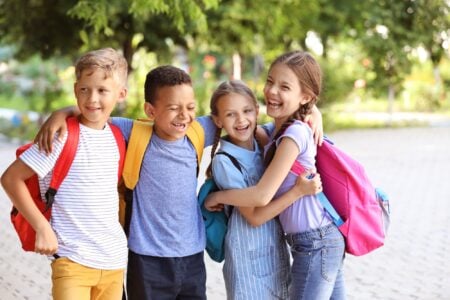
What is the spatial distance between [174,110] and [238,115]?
0.27m

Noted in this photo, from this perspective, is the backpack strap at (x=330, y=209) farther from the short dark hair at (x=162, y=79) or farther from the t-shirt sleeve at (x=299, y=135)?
the short dark hair at (x=162, y=79)

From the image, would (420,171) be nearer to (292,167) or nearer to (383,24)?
(383,24)

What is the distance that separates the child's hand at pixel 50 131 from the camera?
284 cm

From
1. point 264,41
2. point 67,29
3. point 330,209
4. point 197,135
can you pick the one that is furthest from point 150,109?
point 264,41

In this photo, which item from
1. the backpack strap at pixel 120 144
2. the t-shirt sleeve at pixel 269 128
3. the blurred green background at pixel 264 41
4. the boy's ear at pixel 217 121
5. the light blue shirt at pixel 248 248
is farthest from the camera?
the blurred green background at pixel 264 41

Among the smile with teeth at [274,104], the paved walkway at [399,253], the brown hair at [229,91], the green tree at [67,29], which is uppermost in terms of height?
the green tree at [67,29]

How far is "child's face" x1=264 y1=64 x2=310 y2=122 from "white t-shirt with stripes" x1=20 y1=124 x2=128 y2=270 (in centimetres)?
70

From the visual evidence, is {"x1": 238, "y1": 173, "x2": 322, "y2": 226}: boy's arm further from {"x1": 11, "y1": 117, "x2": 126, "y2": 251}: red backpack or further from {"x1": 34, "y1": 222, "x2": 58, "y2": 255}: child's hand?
{"x1": 34, "y1": 222, "x2": 58, "y2": 255}: child's hand

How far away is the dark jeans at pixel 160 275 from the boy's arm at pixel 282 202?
32cm

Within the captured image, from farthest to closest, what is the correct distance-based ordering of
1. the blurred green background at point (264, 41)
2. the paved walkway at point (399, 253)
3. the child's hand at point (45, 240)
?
the blurred green background at point (264, 41)
the paved walkway at point (399, 253)
the child's hand at point (45, 240)

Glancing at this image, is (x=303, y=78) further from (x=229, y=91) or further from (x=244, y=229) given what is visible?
(x=244, y=229)

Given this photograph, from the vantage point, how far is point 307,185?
9.85ft

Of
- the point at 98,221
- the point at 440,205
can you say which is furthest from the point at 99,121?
the point at 440,205

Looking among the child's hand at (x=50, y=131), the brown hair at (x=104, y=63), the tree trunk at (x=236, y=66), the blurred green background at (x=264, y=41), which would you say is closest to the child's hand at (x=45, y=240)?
the child's hand at (x=50, y=131)
